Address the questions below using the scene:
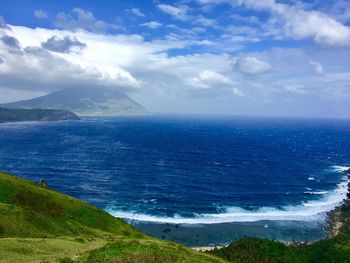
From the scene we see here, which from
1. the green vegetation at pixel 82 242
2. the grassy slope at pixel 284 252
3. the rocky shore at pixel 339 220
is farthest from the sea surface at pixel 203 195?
the green vegetation at pixel 82 242

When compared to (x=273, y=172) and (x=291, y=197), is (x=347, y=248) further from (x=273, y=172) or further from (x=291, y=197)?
(x=273, y=172)

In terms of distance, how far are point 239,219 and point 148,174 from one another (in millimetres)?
66396

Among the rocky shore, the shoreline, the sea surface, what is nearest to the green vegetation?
the sea surface

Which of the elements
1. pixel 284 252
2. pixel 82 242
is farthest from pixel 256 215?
pixel 82 242

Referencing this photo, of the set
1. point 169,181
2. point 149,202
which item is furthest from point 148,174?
point 149,202

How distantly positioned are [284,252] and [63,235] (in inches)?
1746

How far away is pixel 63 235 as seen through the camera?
57.6m

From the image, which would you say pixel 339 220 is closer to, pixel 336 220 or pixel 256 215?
pixel 336 220

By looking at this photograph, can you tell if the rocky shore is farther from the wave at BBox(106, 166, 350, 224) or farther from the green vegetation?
the green vegetation

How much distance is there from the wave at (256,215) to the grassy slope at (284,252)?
134 feet

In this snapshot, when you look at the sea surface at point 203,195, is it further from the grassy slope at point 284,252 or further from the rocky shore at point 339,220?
the grassy slope at point 284,252

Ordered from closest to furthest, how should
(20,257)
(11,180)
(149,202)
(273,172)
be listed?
(20,257), (11,180), (149,202), (273,172)

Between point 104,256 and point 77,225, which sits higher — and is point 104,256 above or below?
above

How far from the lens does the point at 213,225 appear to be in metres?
112
